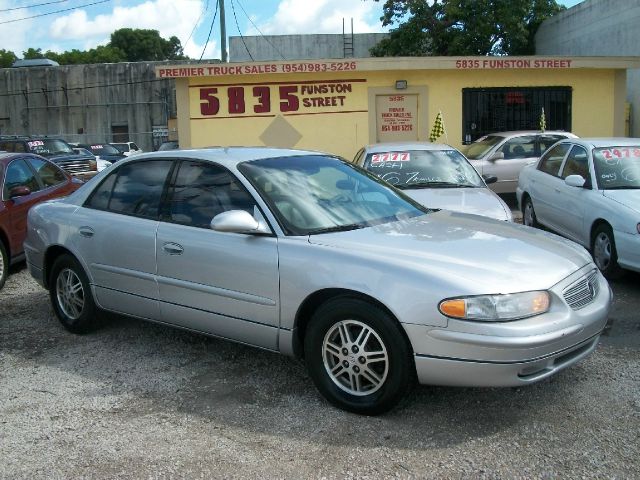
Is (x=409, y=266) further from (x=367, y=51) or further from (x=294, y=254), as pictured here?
(x=367, y=51)

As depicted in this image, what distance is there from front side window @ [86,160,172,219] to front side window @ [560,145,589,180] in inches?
190

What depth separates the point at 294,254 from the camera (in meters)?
3.93

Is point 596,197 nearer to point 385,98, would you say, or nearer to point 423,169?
point 423,169

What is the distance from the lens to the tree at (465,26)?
88.0ft

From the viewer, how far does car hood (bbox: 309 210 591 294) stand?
3.52 m

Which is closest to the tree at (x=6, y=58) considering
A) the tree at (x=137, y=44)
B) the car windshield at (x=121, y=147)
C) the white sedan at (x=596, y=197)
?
the tree at (x=137, y=44)

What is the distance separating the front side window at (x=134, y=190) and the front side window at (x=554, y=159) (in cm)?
534

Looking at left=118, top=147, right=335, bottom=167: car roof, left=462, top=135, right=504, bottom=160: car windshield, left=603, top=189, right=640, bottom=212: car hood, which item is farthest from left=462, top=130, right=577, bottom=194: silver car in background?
left=118, top=147, right=335, bottom=167: car roof

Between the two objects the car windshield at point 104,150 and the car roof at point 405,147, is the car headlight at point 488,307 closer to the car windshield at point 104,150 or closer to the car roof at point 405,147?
the car roof at point 405,147

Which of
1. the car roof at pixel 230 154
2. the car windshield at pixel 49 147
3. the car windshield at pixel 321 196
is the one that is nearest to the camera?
the car windshield at pixel 321 196

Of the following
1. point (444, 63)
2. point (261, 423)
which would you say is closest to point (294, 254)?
point (261, 423)

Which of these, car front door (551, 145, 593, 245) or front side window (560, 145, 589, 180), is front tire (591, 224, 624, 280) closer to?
car front door (551, 145, 593, 245)

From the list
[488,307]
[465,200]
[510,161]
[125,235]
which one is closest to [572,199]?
[465,200]

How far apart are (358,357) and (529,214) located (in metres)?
6.31
